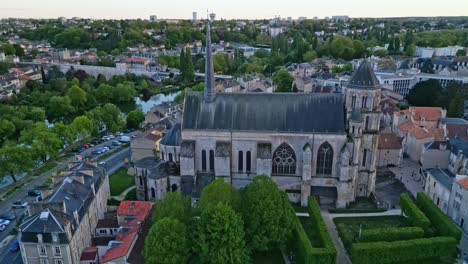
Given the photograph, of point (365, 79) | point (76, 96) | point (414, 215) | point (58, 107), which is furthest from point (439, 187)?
point (76, 96)

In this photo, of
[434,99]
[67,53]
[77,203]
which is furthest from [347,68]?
[67,53]

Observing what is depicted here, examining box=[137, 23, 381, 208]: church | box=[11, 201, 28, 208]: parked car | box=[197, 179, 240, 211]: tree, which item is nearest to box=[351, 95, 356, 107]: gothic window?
box=[137, 23, 381, 208]: church

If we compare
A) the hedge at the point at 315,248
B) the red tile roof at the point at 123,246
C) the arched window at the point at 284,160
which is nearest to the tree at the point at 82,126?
the red tile roof at the point at 123,246

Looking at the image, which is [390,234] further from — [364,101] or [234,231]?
[234,231]

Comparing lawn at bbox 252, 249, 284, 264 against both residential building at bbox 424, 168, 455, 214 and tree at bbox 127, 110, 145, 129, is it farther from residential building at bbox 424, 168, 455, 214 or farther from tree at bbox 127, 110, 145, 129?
tree at bbox 127, 110, 145, 129

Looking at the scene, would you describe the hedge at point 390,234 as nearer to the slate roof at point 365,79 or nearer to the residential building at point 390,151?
the slate roof at point 365,79
